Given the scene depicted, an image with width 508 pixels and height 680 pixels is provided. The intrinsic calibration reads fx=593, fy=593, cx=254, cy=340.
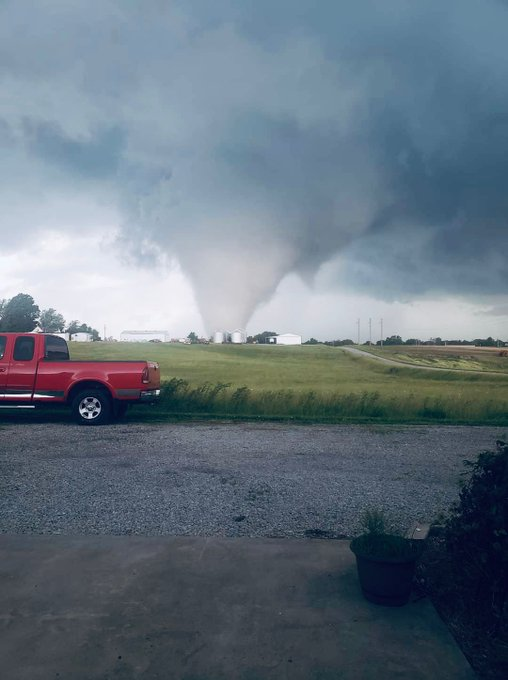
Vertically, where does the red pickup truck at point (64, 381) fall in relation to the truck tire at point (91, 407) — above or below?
above

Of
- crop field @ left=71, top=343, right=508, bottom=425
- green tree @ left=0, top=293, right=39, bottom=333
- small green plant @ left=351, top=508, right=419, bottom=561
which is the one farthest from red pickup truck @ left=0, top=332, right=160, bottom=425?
green tree @ left=0, top=293, right=39, bottom=333

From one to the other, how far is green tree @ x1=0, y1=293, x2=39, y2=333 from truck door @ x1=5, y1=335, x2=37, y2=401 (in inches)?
815

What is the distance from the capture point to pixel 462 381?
32906mm

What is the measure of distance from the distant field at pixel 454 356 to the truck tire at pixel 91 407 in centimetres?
2453

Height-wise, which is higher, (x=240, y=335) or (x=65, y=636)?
(x=240, y=335)

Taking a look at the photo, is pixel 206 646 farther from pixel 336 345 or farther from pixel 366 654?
pixel 336 345

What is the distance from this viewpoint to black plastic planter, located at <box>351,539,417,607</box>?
4.42m

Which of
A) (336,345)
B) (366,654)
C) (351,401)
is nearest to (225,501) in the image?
(366,654)

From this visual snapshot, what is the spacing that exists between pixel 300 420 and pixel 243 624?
1278 cm

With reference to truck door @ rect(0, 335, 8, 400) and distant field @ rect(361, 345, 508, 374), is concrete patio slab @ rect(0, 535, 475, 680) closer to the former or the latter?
truck door @ rect(0, 335, 8, 400)

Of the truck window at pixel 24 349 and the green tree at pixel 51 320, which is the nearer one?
the truck window at pixel 24 349

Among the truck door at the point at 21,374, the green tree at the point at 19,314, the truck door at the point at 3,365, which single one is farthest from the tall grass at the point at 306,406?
the green tree at the point at 19,314

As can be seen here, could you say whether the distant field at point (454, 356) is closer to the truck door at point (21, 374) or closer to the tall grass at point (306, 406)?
the tall grass at point (306, 406)

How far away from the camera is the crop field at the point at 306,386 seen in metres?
18.6
